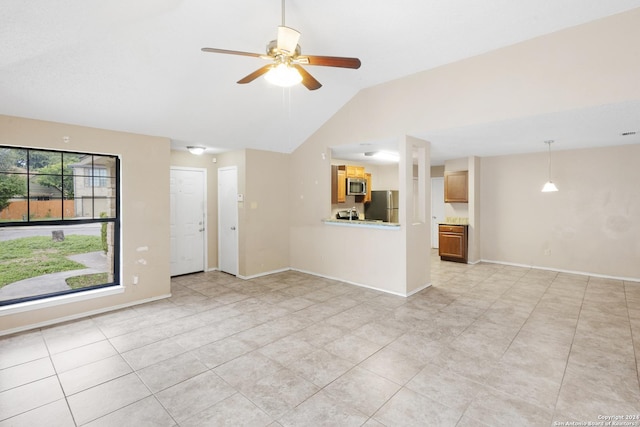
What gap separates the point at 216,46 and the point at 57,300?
344 cm

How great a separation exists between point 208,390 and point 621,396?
10.1 ft

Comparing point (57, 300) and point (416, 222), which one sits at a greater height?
point (416, 222)

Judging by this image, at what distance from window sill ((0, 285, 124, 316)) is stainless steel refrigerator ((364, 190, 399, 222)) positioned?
557 centimetres

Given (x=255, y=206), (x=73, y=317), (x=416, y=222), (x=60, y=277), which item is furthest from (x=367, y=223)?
(x=60, y=277)

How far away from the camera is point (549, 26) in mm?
3068

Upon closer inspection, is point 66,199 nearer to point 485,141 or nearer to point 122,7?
point 122,7

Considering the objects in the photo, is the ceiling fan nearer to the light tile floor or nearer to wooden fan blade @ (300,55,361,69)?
wooden fan blade @ (300,55,361,69)

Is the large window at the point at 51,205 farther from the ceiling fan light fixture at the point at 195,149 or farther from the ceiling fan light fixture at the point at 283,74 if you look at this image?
the ceiling fan light fixture at the point at 283,74

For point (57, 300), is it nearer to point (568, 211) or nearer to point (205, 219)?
point (205, 219)

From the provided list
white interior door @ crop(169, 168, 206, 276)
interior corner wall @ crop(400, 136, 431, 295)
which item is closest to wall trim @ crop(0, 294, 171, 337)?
white interior door @ crop(169, 168, 206, 276)

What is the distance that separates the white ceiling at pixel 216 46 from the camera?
104 inches

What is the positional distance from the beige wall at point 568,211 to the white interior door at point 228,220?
5.30 metres

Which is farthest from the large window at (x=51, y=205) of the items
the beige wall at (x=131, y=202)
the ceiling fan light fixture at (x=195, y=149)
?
the ceiling fan light fixture at (x=195, y=149)

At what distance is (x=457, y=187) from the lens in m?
6.91
